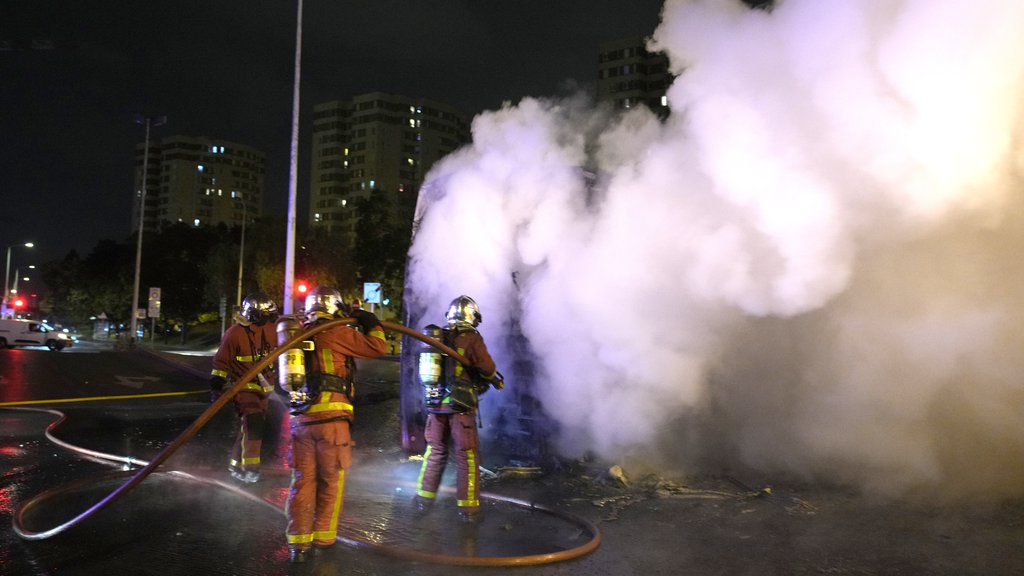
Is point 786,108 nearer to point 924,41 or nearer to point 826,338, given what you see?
point 924,41

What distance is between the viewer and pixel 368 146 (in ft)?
351

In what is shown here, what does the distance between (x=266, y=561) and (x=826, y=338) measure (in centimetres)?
618

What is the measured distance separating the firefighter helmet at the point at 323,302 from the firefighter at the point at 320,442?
0.24m

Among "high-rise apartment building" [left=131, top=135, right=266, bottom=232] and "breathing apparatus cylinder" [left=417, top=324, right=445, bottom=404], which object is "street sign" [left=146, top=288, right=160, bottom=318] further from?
"high-rise apartment building" [left=131, top=135, right=266, bottom=232]

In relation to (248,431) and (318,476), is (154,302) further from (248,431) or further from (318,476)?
(318,476)

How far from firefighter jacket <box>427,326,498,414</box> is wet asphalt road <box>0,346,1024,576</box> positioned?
39.7 inches

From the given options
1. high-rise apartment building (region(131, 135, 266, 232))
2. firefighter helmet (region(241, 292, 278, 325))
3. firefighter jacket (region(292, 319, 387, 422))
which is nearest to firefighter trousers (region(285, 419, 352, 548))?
firefighter jacket (region(292, 319, 387, 422))

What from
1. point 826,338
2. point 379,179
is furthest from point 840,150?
point 379,179

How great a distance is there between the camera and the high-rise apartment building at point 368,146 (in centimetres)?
9775

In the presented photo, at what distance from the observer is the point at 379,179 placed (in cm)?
10712

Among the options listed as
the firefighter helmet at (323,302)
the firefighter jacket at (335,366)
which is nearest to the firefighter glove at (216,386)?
the firefighter helmet at (323,302)

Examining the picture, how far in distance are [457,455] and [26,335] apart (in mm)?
36519

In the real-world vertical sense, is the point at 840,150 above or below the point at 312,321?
above

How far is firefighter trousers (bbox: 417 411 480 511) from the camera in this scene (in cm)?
654
